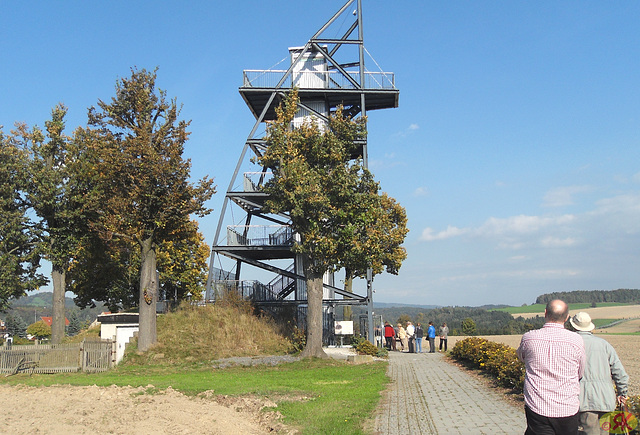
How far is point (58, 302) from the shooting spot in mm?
28781

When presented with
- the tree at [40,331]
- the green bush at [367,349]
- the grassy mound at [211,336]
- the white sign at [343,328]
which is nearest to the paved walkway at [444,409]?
the green bush at [367,349]

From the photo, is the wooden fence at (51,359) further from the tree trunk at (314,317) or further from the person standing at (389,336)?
the person standing at (389,336)

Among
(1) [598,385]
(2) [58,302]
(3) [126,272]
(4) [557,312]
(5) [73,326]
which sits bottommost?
(5) [73,326]

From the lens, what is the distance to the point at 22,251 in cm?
2928

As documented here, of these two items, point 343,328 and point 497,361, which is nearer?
point 497,361

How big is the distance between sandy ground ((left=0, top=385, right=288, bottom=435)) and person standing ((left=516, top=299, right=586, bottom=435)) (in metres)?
5.40

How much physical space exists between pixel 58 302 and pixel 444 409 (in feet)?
75.7

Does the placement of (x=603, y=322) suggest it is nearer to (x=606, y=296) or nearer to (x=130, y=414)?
(x=606, y=296)

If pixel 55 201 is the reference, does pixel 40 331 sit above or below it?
below

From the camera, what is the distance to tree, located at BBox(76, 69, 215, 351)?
2344cm

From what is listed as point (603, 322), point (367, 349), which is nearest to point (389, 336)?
point (367, 349)

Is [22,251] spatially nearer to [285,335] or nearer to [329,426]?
[285,335]

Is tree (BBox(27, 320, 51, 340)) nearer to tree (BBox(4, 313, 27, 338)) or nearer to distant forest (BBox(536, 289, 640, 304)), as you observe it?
tree (BBox(4, 313, 27, 338))

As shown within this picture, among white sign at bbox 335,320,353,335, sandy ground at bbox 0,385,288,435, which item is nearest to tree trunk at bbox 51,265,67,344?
white sign at bbox 335,320,353,335
